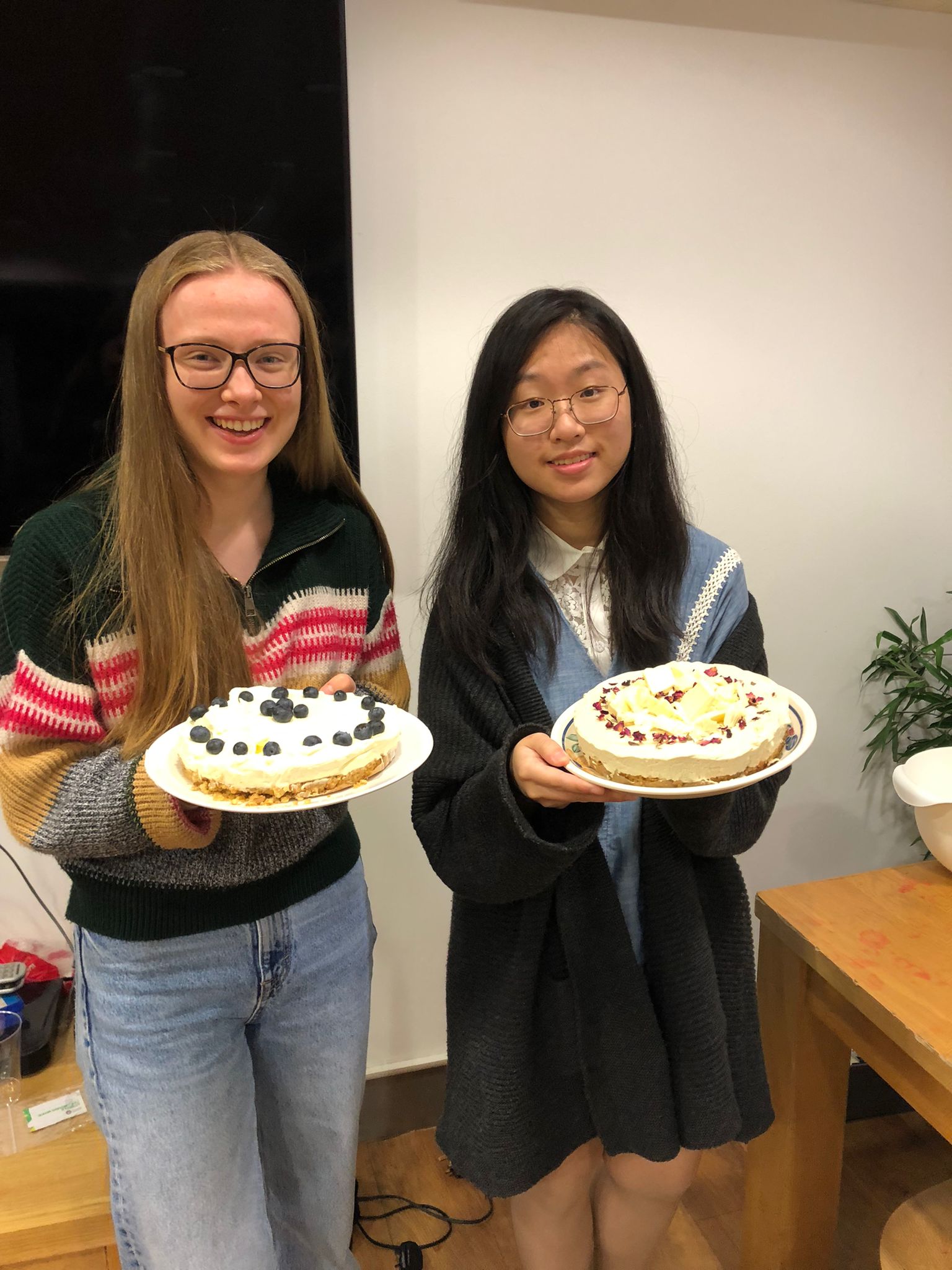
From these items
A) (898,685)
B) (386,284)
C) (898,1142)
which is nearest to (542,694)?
(386,284)

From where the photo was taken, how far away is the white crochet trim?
51.4 inches

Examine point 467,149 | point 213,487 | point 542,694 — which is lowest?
point 542,694

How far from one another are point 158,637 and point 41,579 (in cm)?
15

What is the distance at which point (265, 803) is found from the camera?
1020 mm

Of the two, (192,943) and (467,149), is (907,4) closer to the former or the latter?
(467,149)

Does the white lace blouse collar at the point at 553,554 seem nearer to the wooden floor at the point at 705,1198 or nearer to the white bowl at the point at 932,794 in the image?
the white bowl at the point at 932,794

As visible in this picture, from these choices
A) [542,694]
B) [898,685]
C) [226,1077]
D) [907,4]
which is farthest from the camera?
[898,685]

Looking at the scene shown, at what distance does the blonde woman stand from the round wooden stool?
840 mm

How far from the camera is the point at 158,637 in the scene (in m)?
1.13

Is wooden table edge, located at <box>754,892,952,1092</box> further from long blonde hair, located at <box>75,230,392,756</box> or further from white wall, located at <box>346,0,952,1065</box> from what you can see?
long blonde hair, located at <box>75,230,392,756</box>

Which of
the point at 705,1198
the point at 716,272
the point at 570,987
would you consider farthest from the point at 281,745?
the point at 705,1198

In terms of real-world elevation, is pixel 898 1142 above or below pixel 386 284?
below

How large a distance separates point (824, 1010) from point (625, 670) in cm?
68

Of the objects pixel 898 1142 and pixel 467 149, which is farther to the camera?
pixel 898 1142
